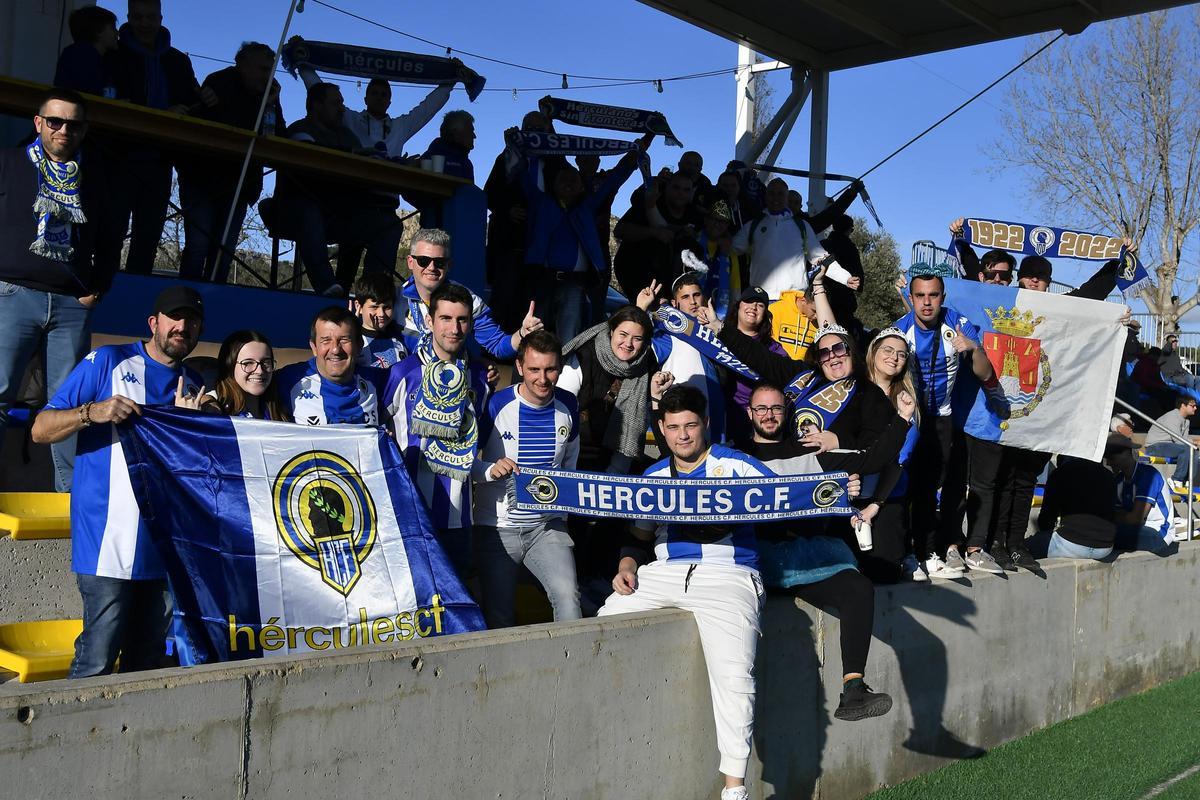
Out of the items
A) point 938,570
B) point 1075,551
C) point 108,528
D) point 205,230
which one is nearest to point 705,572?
point 938,570

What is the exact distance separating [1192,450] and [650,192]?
17.5 feet

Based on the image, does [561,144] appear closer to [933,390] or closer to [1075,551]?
[933,390]

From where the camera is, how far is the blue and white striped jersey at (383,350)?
18.9 feet

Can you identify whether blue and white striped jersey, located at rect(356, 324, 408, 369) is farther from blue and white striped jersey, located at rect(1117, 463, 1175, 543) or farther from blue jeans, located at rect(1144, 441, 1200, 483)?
blue jeans, located at rect(1144, 441, 1200, 483)

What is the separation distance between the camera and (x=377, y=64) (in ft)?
30.5

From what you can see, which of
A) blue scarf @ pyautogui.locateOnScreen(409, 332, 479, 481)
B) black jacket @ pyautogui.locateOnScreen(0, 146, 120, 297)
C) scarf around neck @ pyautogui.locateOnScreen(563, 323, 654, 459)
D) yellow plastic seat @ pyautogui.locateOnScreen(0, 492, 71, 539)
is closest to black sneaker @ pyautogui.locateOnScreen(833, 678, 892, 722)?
scarf around neck @ pyautogui.locateOnScreen(563, 323, 654, 459)

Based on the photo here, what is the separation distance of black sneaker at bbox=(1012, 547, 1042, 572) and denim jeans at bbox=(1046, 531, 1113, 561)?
81 cm

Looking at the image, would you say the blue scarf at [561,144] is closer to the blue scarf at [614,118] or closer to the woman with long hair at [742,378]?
the blue scarf at [614,118]

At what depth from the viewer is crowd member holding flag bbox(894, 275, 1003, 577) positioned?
695 cm

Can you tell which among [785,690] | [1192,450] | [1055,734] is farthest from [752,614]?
[1192,450]

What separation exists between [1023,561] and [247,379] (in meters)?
5.16

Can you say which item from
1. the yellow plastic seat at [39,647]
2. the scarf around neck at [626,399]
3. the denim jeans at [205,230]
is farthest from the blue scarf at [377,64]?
the yellow plastic seat at [39,647]

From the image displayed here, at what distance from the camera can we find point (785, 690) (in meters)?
5.57

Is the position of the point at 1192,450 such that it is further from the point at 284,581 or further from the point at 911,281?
the point at 284,581
